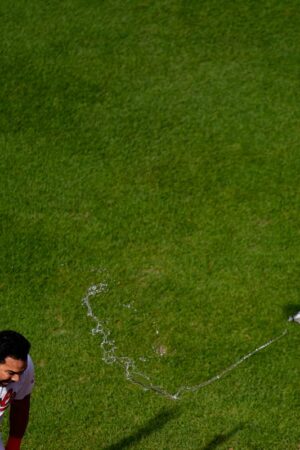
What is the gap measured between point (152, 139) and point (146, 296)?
1904mm

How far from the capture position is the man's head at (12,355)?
423cm

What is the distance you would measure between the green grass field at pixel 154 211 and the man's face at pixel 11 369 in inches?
69.6

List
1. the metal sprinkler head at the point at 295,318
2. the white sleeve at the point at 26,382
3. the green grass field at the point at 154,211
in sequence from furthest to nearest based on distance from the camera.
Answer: the metal sprinkler head at the point at 295,318 < the green grass field at the point at 154,211 < the white sleeve at the point at 26,382

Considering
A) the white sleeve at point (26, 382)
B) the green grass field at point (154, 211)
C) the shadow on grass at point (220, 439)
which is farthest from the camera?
the green grass field at point (154, 211)

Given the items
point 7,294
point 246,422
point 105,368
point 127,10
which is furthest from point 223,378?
point 127,10

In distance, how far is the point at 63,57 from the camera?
8.27 m

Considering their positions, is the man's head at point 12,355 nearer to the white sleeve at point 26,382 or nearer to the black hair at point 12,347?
the black hair at point 12,347

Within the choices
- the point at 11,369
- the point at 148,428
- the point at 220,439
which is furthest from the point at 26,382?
the point at 220,439

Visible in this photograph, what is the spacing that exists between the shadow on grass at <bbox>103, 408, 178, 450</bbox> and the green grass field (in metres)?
0.01

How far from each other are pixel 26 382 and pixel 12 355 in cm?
55

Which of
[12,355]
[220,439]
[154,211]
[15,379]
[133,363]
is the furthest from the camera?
[154,211]

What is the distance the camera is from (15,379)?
4391mm

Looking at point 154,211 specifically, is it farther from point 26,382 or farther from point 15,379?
point 15,379

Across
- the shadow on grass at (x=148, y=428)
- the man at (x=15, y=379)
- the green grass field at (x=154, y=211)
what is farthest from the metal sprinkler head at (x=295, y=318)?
the man at (x=15, y=379)
